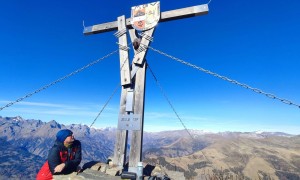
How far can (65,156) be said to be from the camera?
6.40 meters

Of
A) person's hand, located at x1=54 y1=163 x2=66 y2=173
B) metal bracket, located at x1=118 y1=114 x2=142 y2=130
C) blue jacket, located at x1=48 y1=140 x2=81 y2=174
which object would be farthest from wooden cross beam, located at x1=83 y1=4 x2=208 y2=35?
person's hand, located at x1=54 y1=163 x2=66 y2=173

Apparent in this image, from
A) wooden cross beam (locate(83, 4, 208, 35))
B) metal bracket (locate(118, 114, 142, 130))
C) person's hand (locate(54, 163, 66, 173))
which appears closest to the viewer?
person's hand (locate(54, 163, 66, 173))

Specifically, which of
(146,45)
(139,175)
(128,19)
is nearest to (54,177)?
(139,175)

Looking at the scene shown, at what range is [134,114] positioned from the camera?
24.5 feet

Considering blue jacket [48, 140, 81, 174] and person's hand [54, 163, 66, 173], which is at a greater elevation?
blue jacket [48, 140, 81, 174]

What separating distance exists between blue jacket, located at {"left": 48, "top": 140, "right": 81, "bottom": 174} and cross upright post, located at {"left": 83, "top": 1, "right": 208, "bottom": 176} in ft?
4.97

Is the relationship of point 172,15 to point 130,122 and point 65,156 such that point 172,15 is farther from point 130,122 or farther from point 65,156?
point 65,156

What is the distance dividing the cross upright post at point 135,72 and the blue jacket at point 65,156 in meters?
1.52

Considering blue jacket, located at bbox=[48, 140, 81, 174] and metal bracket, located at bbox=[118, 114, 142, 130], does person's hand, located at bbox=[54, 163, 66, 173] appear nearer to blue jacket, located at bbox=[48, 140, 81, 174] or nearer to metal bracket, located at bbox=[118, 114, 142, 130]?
blue jacket, located at bbox=[48, 140, 81, 174]

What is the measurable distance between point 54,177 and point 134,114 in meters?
2.90

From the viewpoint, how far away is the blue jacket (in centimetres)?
604

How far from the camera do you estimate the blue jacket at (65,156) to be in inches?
238

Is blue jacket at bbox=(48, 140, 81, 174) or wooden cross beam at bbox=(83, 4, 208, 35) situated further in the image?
wooden cross beam at bbox=(83, 4, 208, 35)

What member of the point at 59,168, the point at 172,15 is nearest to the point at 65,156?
the point at 59,168
